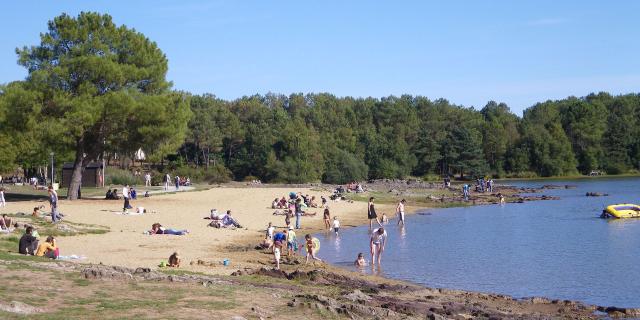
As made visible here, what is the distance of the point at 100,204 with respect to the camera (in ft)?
142

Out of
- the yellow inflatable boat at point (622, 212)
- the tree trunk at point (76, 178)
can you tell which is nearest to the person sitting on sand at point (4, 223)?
the tree trunk at point (76, 178)

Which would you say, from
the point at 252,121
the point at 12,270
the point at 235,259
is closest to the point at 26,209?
the point at 235,259

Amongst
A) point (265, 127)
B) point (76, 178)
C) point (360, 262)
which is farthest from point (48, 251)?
point (265, 127)

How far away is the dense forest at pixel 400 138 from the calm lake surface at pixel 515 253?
55.1 metres

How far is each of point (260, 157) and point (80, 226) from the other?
73679 millimetres

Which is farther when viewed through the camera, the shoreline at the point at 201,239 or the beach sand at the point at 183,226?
the beach sand at the point at 183,226

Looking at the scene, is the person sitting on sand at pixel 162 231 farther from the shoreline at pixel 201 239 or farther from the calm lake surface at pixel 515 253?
the calm lake surface at pixel 515 253

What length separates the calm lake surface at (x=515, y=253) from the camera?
918 inches

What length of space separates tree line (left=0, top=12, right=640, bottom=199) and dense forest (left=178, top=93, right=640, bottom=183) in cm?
24

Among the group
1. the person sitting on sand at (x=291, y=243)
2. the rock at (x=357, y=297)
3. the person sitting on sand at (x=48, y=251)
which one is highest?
the person sitting on sand at (x=48, y=251)

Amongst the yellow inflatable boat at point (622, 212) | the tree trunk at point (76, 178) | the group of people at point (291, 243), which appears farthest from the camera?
the yellow inflatable boat at point (622, 212)

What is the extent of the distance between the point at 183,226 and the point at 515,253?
15424 millimetres

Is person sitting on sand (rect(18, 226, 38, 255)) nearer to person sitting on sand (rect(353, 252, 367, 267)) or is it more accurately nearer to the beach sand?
the beach sand

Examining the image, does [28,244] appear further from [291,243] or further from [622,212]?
[622,212]
